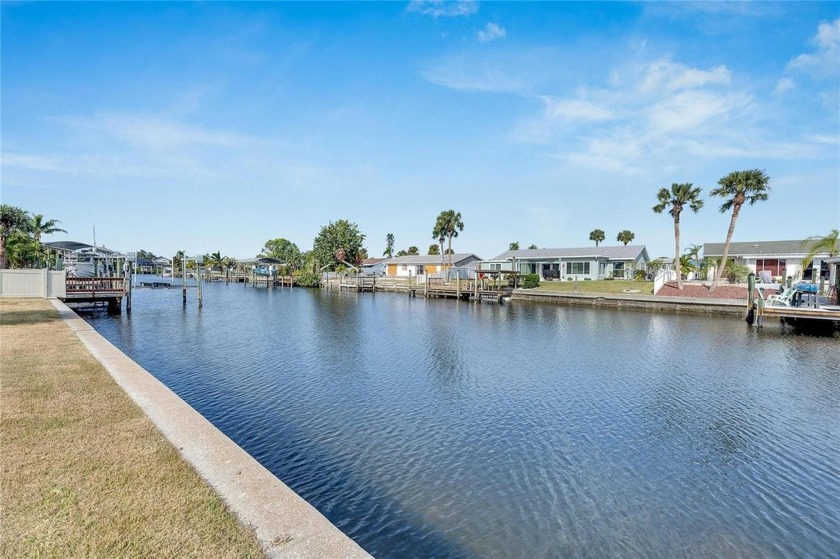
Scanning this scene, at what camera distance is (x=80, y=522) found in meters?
4.01

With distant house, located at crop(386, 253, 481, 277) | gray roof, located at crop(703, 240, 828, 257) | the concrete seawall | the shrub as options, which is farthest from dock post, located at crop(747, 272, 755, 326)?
distant house, located at crop(386, 253, 481, 277)

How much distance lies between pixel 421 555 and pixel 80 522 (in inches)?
142

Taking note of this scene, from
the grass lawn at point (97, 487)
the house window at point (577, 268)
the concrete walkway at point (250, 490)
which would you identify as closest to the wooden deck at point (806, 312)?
the concrete walkway at point (250, 490)

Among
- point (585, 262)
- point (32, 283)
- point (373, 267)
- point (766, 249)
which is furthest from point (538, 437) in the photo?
point (373, 267)

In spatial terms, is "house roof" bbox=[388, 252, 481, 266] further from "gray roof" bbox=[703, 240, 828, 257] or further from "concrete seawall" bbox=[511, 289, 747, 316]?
"gray roof" bbox=[703, 240, 828, 257]

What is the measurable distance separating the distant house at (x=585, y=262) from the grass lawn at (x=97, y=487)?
162ft

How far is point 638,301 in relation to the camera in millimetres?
36875

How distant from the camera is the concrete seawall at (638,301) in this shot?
32.0 m

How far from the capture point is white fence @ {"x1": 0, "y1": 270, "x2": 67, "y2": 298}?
26.9 metres

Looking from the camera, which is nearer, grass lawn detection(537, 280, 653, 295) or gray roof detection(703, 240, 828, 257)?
Result: grass lawn detection(537, 280, 653, 295)

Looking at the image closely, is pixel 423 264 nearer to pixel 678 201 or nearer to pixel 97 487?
pixel 678 201

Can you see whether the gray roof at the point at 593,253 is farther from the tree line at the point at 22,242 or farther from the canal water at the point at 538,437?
the tree line at the point at 22,242

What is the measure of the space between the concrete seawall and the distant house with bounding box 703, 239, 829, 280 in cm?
1472

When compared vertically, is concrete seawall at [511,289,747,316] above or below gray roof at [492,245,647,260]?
below
